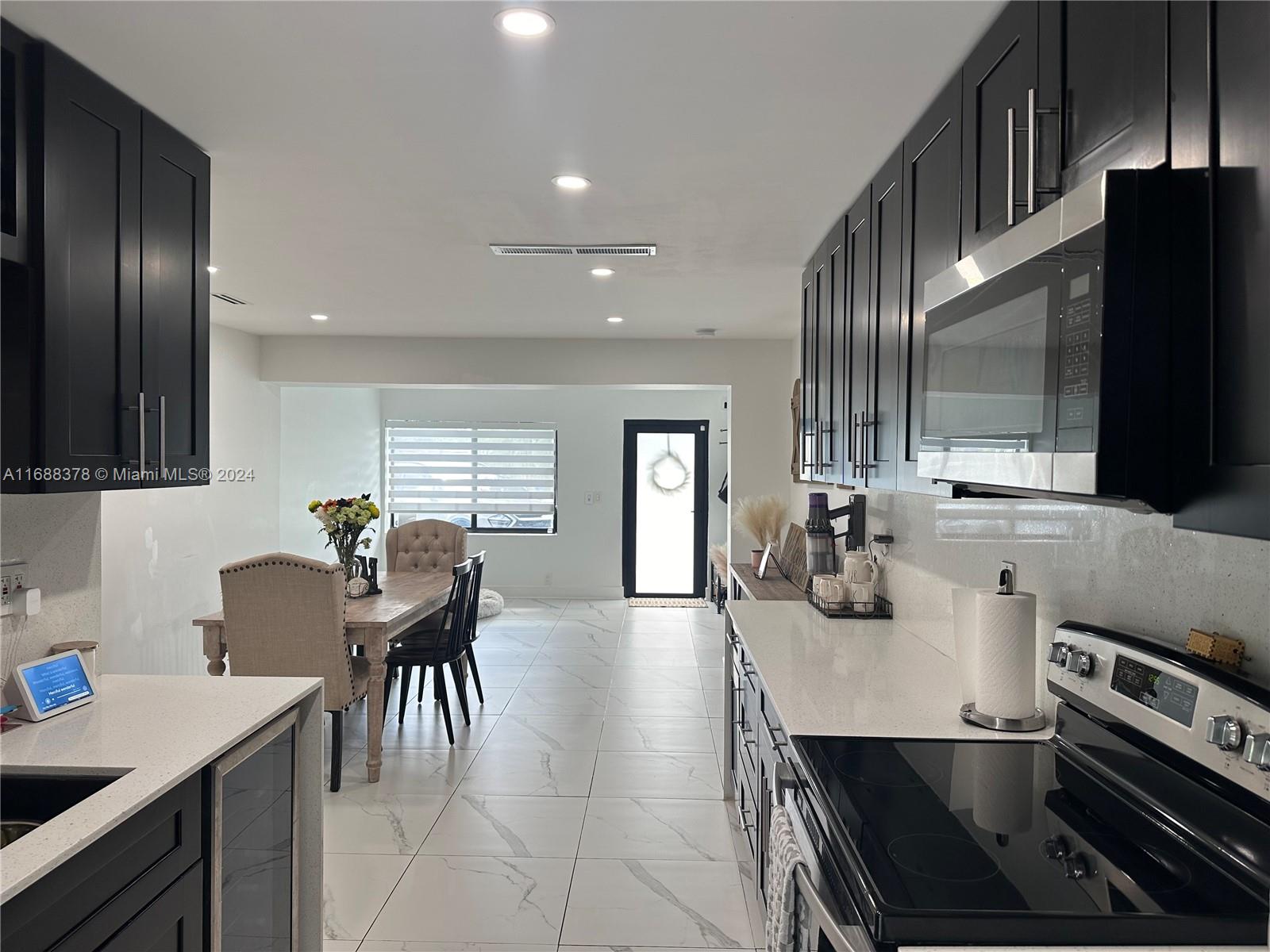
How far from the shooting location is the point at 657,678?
19.2 ft

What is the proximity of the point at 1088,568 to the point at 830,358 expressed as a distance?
1579 millimetres

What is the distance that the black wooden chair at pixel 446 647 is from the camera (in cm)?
450

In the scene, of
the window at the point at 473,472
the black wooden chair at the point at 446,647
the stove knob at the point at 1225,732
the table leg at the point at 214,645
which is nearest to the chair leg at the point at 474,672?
the black wooden chair at the point at 446,647

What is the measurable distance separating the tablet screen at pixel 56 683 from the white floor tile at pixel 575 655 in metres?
4.33

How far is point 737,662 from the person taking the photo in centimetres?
326

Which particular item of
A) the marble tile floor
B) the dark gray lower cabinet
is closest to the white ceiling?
the dark gray lower cabinet

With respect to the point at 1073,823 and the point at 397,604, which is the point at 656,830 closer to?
the point at 397,604

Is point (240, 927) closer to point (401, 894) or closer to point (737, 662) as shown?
point (401, 894)

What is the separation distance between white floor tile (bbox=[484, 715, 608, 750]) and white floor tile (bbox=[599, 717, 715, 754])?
0.25 ft

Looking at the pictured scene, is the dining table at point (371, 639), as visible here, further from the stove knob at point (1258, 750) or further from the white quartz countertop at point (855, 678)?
the stove knob at point (1258, 750)

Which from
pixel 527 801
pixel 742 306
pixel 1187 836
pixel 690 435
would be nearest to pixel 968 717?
pixel 1187 836

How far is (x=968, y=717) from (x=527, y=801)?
2.33 m

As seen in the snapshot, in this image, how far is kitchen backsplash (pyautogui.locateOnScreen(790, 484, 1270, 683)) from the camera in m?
1.35

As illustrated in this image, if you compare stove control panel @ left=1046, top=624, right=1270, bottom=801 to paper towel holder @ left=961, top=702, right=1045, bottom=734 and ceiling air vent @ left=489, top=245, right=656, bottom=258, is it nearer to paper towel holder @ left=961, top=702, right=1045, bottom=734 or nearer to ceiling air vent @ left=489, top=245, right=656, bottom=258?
paper towel holder @ left=961, top=702, right=1045, bottom=734
